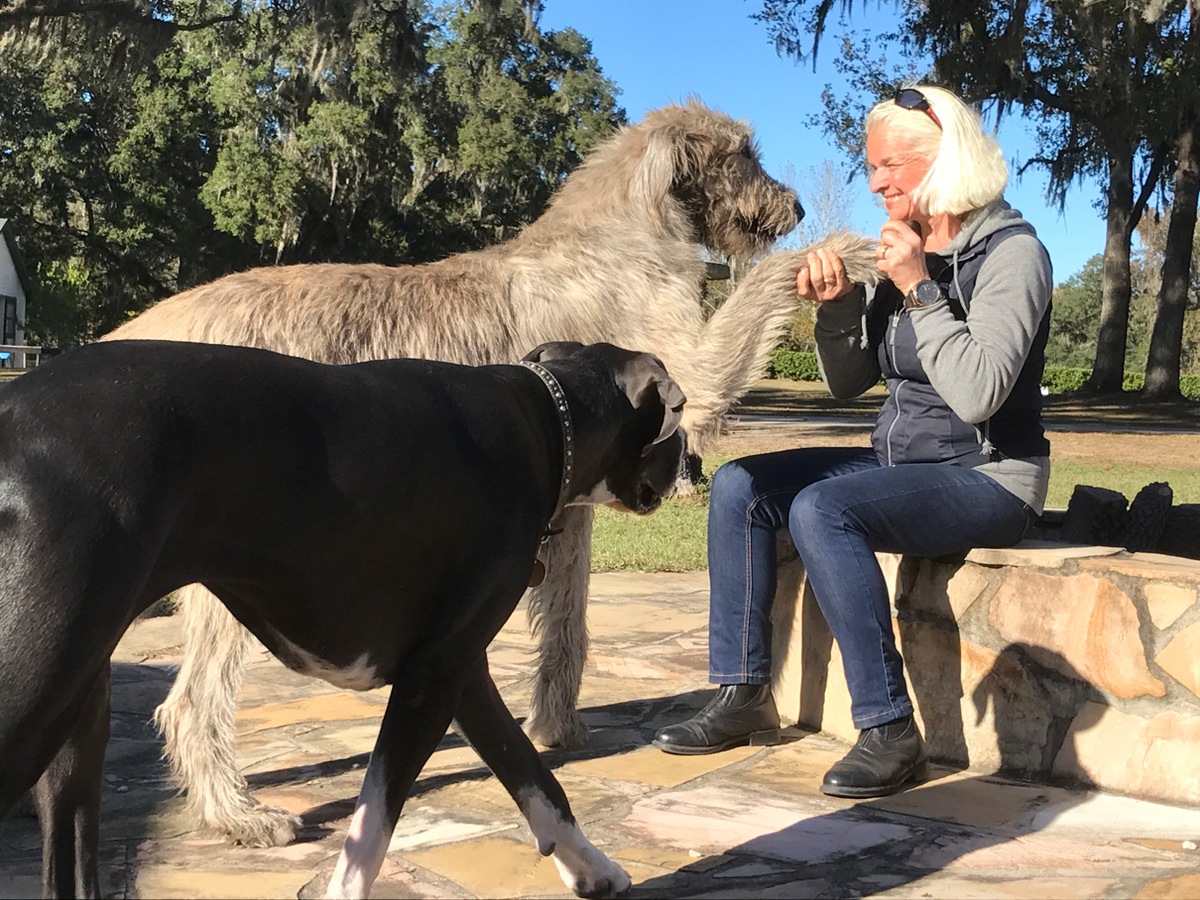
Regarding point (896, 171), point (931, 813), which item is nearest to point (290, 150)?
point (896, 171)

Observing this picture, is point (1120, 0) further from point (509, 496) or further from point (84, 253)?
point (84, 253)

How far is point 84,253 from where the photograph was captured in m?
37.7

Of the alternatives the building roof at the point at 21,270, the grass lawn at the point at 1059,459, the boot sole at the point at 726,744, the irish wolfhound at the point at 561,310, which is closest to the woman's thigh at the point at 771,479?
the irish wolfhound at the point at 561,310

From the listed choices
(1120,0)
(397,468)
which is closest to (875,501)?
(397,468)

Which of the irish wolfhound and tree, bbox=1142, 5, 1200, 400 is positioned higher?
tree, bbox=1142, 5, 1200, 400

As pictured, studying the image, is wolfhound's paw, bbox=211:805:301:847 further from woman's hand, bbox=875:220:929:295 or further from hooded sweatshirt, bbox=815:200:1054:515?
woman's hand, bbox=875:220:929:295

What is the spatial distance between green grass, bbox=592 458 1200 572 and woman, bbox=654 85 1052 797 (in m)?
2.53

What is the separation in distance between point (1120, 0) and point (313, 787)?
69.2 feet

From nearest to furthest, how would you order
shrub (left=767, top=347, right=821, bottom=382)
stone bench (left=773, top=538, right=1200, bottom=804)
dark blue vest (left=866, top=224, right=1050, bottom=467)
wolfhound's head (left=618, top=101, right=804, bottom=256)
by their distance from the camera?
1. stone bench (left=773, top=538, right=1200, bottom=804)
2. dark blue vest (left=866, top=224, right=1050, bottom=467)
3. wolfhound's head (left=618, top=101, right=804, bottom=256)
4. shrub (left=767, top=347, right=821, bottom=382)

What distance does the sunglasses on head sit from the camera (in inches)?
182

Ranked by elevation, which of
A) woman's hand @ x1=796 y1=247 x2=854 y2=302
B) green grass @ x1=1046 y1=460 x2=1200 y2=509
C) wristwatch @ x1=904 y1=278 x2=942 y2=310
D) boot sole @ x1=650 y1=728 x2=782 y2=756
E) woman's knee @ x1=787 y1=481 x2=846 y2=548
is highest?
woman's hand @ x1=796 y1=247 x2=854 y2=302

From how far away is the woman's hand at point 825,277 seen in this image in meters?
4.80

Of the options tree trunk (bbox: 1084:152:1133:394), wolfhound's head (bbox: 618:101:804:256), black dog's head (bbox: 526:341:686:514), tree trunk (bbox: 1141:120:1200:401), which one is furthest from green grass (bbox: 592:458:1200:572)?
tree trunk (bbox: 1084:152:1133:394)

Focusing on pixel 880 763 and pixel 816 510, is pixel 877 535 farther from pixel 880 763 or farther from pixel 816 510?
pixel 880 763
